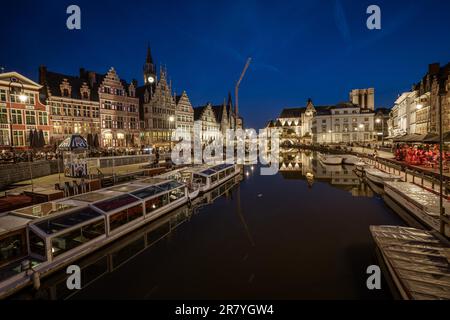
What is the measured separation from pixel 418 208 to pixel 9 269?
61.5ft

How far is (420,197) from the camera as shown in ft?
47.1

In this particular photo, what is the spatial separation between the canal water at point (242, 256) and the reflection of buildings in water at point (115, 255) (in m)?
0.03

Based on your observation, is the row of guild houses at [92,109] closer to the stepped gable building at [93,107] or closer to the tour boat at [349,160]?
the stepped gable building at [93,107]

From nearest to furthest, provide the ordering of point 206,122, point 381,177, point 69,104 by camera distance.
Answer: point 381,177 → point 69,104 → point 206,122

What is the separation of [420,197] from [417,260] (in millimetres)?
9125

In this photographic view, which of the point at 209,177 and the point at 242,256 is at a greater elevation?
the point at 209,177

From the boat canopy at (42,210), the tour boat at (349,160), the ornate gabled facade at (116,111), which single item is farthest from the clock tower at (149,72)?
the boat canopy at (42,210)

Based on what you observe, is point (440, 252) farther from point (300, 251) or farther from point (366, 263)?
point (300, 251)

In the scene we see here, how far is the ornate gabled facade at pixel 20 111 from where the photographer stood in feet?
102

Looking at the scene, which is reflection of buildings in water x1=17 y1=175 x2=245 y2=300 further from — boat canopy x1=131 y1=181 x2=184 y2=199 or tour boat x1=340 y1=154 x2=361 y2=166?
tour boat x1=340 y1=154 x2=361 y2=166

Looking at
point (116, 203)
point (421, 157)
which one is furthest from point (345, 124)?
point (116, 203)

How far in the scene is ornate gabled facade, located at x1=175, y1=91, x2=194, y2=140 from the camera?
62.1 m

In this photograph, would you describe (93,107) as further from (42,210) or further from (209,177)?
(42,210)
